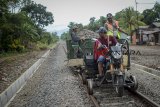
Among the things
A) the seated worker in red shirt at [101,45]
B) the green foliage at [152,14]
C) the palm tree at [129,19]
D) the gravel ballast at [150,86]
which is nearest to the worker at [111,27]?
the seated worker in red shirt at [101,45]

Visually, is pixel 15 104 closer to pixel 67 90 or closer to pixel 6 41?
Answer: pixel 67 90

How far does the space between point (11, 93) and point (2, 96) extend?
1.50 metres

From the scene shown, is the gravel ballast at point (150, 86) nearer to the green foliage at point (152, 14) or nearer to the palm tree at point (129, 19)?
the palm tree at point (129, 19)

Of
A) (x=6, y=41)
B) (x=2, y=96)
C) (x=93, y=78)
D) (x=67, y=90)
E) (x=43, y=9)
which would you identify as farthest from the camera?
(x=43, y=9)

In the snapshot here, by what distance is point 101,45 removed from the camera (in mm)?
9266

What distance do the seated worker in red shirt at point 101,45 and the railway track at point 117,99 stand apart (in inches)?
28.0

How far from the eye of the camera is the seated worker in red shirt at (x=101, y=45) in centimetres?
945

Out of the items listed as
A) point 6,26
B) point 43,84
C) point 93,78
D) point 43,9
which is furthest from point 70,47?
point 43,9

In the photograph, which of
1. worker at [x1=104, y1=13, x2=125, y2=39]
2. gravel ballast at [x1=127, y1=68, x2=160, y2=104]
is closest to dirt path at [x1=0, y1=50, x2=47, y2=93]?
worker at [x1=104, y1=13, x2=125, y2=39]

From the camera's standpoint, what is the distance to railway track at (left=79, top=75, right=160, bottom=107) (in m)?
8.22

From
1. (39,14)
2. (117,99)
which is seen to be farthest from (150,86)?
(39,14)

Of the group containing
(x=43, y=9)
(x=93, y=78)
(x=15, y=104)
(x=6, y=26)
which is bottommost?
(x=15, y=104)

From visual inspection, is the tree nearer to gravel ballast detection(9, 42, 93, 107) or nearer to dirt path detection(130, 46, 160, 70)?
dirt path detection(130, 46, 160, 70)

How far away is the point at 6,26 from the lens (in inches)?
1465
